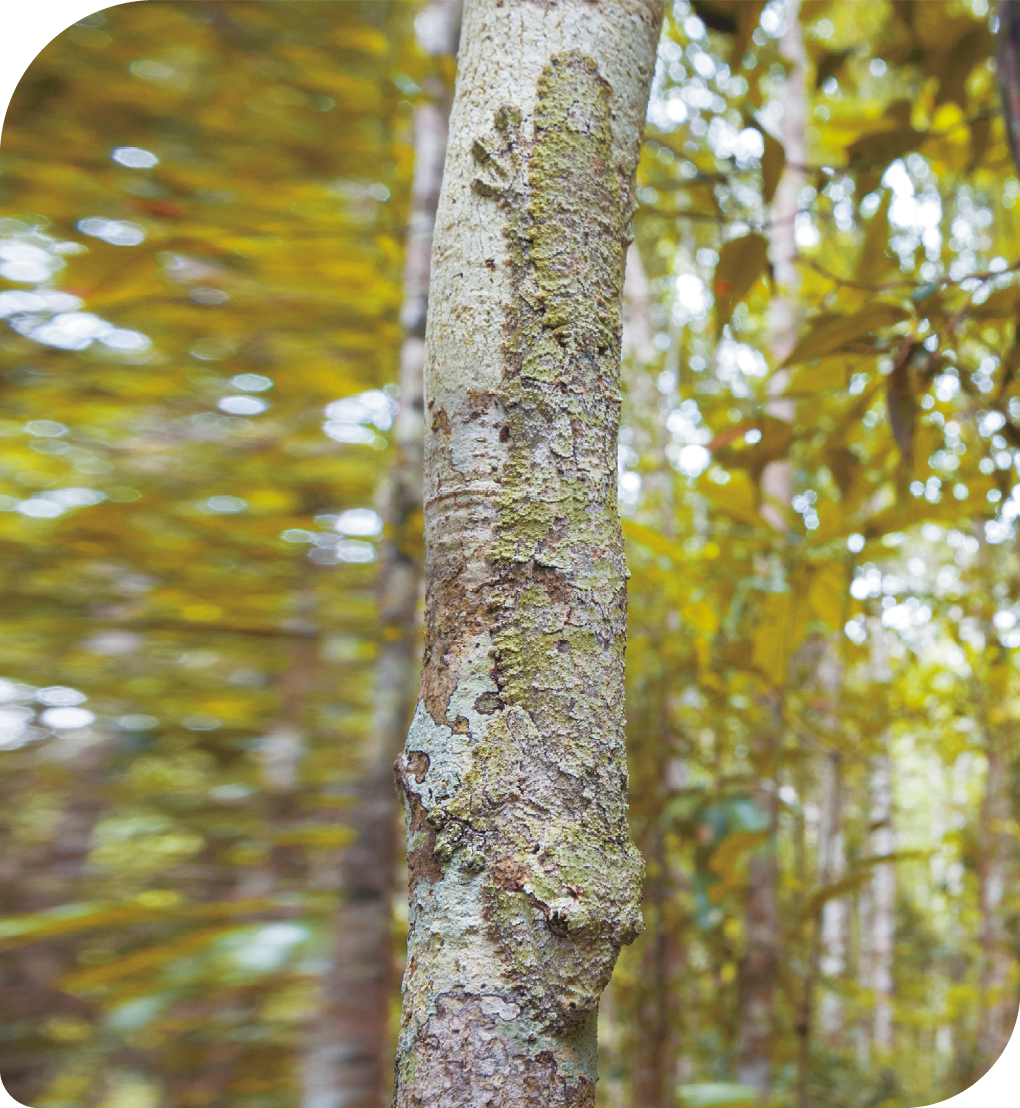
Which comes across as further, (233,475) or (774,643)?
(774,643)

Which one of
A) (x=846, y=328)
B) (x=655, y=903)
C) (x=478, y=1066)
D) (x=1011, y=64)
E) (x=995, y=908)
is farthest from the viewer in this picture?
(x=995, y=908)

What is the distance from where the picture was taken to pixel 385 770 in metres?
0.55

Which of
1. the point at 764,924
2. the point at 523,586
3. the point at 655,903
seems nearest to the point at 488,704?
the point at 523,586

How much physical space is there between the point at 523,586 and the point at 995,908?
262cm

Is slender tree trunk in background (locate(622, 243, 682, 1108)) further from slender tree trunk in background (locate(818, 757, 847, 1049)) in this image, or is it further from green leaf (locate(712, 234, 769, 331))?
slender tree trunk in background (locate(818, 757, 847, 1049))

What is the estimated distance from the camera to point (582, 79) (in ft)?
1.03

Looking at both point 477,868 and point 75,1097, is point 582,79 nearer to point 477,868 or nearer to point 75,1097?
point 477,868

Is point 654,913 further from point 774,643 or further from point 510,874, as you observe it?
point 510,874

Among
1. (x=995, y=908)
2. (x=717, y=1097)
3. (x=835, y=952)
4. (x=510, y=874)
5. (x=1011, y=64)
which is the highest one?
(x=1011, y=64)

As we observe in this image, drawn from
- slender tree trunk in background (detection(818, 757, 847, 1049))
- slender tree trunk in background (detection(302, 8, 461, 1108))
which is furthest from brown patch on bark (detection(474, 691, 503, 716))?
slender tree trunk in background (detection(818, 757, 847, 1049))

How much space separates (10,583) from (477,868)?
0.49 metres

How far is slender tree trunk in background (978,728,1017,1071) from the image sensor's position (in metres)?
1.84

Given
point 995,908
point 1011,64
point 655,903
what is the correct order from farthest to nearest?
1. point 995,908
2. point 655,903
3. point 1011,64

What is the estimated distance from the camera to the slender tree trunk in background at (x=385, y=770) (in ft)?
1.63
